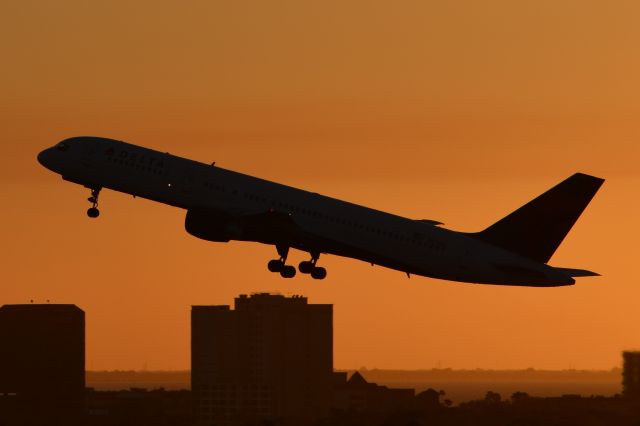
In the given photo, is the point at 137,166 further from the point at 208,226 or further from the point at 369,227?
the point at 369,227

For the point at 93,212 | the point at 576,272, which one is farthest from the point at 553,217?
the point at 93,212

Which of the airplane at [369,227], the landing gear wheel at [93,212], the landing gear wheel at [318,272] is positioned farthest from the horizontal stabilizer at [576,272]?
the landing gear wheel at [93,212]

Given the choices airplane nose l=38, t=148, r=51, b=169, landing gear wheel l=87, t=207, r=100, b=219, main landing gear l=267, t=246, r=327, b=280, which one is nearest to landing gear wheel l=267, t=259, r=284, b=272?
main landing gear l=267, t=246, r=327, b=280

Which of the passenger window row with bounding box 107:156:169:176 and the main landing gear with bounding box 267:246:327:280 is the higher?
the passenger window row with bounding box 107:156:169:176

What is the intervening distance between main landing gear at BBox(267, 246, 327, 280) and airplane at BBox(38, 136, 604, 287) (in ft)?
7.49

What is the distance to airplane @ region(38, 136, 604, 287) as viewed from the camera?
13225 centimetres

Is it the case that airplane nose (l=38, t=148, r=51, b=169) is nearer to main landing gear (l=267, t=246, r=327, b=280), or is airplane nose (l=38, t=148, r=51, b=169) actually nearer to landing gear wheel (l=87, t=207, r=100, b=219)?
landing gear wheel (l=87, t=207, r=100, b=219)

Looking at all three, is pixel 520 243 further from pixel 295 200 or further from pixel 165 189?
pixel 165 189

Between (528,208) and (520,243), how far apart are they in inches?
106

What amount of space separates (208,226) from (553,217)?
81.6 ft

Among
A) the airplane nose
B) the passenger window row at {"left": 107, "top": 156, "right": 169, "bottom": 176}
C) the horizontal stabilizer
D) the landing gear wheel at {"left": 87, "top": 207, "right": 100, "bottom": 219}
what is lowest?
the horizontal stabilizer

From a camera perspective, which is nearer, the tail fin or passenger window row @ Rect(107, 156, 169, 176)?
the tail fin

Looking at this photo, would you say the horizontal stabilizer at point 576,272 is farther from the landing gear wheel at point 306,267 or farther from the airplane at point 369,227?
the landing gear wheel at point 306,267

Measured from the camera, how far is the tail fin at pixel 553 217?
5226 inches
